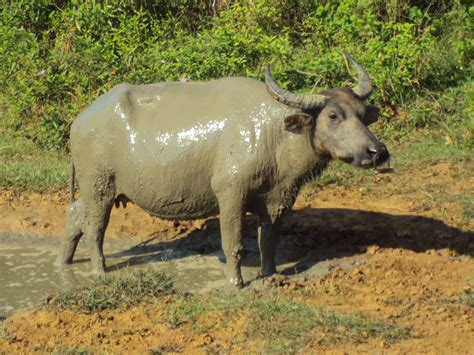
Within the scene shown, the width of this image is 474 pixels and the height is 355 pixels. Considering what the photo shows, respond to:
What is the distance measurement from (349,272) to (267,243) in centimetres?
70

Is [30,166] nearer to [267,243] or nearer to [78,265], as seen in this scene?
[78,265]

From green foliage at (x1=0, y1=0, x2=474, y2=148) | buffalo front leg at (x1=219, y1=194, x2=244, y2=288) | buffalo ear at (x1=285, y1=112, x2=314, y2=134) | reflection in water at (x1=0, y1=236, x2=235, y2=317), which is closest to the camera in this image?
buffalo ear at (x1=285, y1=112, x2=314, y2=134)

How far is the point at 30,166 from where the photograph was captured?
33.9 feet

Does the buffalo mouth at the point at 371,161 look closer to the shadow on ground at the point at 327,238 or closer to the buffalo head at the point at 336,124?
the buffalo head at the point at 336,124

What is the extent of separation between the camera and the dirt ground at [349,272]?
5.93 m

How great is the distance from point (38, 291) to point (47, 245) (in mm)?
1239

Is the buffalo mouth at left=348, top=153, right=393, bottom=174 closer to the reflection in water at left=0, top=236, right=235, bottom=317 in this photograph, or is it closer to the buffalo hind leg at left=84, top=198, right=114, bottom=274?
the reflection in water at left=0, top=236, right=235, bottom=317

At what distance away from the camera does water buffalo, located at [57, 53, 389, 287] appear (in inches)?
268

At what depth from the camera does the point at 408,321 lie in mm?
6184

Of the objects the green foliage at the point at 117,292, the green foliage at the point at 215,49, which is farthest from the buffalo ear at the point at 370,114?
the green foliage at the point at 215,49

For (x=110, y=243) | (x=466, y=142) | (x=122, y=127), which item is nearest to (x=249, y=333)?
(x=122, y=127)

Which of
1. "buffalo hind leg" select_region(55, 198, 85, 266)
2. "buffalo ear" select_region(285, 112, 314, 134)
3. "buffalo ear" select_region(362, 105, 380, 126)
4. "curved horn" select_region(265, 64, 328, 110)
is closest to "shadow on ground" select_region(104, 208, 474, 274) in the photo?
"buffalo hind leg" select_region(55, 198, 85, 266)

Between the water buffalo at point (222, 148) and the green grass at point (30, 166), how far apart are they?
216 cm

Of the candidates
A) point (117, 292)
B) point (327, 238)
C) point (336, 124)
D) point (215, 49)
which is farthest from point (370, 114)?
point (215, 49)
